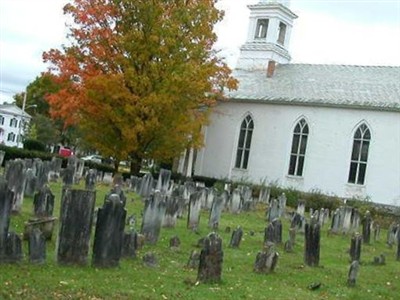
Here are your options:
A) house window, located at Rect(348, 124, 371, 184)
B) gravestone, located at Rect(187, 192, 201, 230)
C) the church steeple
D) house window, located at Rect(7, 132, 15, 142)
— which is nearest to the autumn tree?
house window, located at Rect(348, 124, 371, 184)

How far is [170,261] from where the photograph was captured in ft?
37.4

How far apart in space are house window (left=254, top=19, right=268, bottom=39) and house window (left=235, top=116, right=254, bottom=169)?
24.1 ft

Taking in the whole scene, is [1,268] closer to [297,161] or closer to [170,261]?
[170,261]

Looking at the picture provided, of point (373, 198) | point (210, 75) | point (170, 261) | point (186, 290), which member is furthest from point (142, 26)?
point (186, 290)

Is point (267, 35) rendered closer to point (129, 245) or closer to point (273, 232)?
point (273, 232)

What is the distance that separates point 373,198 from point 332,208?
15.6ft

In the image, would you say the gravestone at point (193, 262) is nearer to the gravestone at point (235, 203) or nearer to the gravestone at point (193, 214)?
the gravestone at point (193, 214)

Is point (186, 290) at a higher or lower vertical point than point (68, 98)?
lower

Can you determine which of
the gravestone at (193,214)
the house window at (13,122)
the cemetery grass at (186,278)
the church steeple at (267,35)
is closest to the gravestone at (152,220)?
the cemetery grass at (186,278)

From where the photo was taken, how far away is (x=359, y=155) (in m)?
36.8

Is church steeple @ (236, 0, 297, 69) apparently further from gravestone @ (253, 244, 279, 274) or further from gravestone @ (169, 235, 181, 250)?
gravestone @ (253, 244, 279, 274)

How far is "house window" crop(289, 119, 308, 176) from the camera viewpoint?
38875 mm

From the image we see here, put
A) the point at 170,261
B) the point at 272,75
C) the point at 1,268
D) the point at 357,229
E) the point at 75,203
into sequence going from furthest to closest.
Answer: the point at 272,75, the point at 357,229, the point at 170,261, the point at 75,203, the point at 1,268

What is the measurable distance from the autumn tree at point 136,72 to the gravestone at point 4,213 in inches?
829
